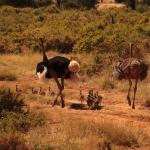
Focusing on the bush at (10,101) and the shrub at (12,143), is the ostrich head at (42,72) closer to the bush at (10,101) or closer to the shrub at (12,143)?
the bush at (10,101)

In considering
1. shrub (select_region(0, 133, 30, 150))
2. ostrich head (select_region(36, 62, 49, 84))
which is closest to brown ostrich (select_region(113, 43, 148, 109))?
ostrich head (select_region(36, 62, 49, 84))

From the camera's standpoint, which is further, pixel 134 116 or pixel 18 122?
pixel 134 116

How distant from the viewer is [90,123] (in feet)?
25.8

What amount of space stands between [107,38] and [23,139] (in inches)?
579

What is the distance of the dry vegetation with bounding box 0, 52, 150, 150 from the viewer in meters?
6.73

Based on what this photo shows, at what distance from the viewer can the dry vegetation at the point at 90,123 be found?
673cm

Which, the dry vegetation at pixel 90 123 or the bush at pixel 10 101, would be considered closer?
the dry vegetation at pixel 90 123

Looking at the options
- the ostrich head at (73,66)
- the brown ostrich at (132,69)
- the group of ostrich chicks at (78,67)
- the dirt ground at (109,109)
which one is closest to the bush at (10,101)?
the dirt ground at (109,109)

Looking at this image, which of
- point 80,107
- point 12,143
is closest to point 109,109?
point 80,107

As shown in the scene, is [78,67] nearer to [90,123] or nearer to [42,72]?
[42,72]

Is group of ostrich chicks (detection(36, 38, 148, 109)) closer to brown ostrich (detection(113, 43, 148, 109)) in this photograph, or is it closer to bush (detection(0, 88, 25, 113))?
brown ostrich (detection(113, 43, 148, 109))

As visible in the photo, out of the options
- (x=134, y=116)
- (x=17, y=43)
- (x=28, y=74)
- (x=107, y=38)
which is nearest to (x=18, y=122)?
(x=134, y=116)

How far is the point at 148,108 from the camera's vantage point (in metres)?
11.0

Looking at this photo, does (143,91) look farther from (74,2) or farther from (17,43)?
(74,2)
